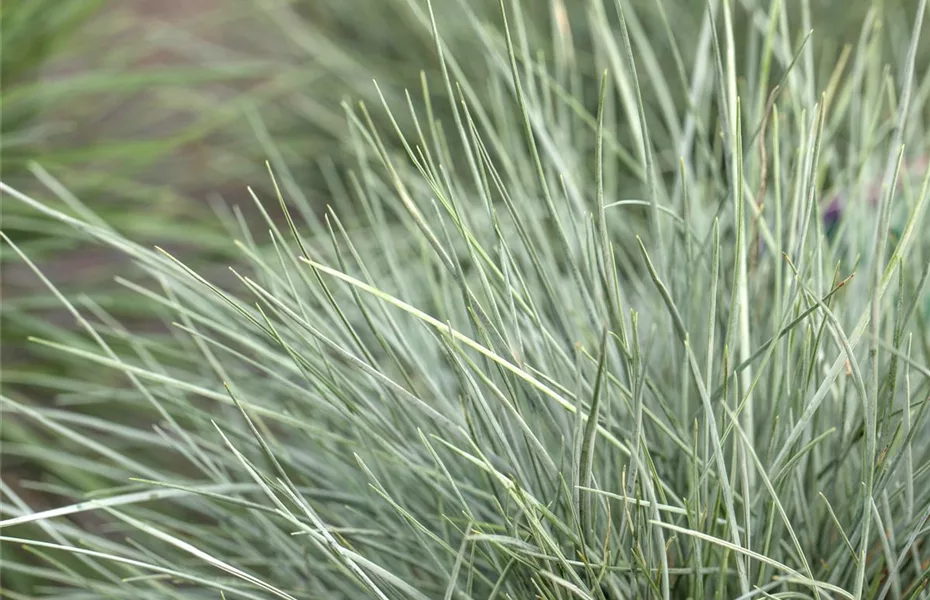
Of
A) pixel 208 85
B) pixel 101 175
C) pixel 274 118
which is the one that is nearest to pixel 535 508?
pixel 101 175

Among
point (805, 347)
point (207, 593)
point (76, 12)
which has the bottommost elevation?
point (207, 593)

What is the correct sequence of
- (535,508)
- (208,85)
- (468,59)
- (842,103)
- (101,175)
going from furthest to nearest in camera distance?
(208,85) → (468,59) → (101,175) → (842,103) → (535,508)

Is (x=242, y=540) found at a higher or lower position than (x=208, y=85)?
lower

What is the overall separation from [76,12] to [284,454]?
0.42 m

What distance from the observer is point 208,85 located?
2.88 ft

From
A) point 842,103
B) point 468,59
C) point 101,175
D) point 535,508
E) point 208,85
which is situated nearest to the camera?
point 535,508

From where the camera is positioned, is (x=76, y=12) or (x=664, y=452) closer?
(x=664, y=452)

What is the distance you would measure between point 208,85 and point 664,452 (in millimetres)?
713

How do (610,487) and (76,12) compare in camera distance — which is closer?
(610,487)

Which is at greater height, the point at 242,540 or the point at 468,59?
the point at 468,59

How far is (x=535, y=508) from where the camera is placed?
0.95ft

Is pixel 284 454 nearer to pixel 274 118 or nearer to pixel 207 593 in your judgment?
pixel 207 593

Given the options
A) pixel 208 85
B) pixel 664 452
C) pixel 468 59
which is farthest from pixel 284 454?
pixel 208 85

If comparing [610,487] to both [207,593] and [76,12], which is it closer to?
[207,593]
